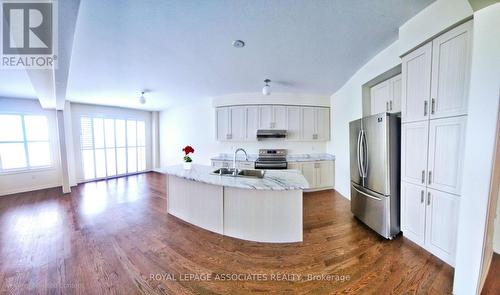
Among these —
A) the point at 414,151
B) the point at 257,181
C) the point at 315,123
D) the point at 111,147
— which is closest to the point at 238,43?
the point at 257,181

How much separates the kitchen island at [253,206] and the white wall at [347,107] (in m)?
1.99

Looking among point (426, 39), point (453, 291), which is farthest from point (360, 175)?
point (426, 39)

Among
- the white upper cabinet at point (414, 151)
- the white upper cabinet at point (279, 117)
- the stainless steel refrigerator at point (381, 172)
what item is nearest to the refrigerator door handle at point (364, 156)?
the stainless steel refrigerator at point (381, 172)

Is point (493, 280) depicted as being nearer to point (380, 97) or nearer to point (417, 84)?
point (417, 84)

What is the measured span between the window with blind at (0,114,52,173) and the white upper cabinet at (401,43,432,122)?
838cm

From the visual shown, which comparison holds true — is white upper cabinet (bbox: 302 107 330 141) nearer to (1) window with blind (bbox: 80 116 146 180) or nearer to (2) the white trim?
(1) window with blind (bbox: 80 116 146 180)

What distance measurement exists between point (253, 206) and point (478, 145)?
2.13m

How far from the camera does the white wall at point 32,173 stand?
13.9 feet

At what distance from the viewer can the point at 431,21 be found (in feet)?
5.53

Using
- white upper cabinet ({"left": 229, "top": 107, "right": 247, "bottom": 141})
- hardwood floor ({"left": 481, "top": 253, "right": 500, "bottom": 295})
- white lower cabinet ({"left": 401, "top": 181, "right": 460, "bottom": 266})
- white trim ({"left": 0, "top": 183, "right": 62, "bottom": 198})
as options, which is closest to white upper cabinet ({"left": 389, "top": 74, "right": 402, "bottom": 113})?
white lower cabinet ({"left": 401, "top": 181, "right": 460, "bottom": 266})

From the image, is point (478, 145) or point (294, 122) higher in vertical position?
point (294, 122)

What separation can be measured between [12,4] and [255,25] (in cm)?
206

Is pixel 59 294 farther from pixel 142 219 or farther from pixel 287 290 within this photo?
pixel 287 290

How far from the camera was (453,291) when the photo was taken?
4.65ft
